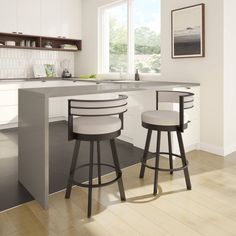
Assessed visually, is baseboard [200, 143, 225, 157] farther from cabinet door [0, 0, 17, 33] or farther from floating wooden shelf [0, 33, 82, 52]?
cabinet door [0, 0, 17, 33]

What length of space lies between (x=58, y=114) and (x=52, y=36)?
160cm

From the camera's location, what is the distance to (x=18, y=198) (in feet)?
7.22

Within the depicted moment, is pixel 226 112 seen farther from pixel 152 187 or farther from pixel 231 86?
pixel 152 187

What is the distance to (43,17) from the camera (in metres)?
5.33

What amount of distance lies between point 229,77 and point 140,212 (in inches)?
87.8

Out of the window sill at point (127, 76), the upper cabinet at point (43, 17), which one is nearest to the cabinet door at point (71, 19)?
the upper cabinet at point (43, 17)

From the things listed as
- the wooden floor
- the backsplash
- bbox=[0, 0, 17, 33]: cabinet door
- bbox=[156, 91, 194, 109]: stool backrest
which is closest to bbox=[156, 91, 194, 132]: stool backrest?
bbox=[156, 91, 194, 109]: stool backrest

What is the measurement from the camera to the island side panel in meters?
2.01

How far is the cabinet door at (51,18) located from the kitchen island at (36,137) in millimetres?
3409

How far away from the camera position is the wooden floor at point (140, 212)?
1.77 m

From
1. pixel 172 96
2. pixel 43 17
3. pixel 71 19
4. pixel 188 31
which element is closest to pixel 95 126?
pixel 172 96

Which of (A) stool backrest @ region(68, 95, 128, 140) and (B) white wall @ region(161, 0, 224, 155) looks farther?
(B) white wall @ region(161, 0, 224, 155)

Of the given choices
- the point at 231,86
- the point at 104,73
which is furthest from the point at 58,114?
the point at 231,86

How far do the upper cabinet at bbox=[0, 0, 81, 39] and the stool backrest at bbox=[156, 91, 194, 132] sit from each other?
11.6 feet
